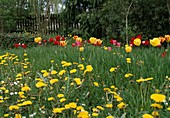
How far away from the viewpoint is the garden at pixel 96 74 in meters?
1.79

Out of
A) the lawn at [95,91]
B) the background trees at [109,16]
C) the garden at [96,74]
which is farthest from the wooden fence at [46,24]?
the lawn at [95,91]

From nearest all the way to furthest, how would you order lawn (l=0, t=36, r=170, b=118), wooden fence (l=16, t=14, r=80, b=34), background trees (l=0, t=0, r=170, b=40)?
lawn (l=0, t=36, r=170, b=118), background trees (l=0, t=0, r=170, b=40), wooden fence (l=16, t=14, r=80, b=34)

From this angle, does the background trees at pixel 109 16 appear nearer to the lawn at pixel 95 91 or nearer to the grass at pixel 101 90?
the grass at pixel 101 90

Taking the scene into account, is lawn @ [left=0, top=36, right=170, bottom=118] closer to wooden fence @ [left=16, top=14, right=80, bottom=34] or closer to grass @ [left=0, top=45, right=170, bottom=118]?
grass @ [left=0, top=45, right=170, bottom=118]

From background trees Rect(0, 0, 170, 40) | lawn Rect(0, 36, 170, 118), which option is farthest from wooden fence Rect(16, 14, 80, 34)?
lawn Rect(0, 36, 170, 118)

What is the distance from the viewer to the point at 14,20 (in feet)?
47.9

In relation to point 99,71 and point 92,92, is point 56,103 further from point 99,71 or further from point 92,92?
point 99,71

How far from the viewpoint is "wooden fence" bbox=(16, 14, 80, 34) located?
38.7 ft

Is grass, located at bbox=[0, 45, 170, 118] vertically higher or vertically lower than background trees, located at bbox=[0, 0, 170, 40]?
lower

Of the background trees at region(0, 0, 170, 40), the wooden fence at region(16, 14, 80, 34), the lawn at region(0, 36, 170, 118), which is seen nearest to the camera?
the lawn at region(0, 36, 170, 118)

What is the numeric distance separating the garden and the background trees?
0.03 metres

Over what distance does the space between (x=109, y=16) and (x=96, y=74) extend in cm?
611

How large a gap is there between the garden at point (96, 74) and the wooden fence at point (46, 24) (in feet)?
6.74

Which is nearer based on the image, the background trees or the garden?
the garden
